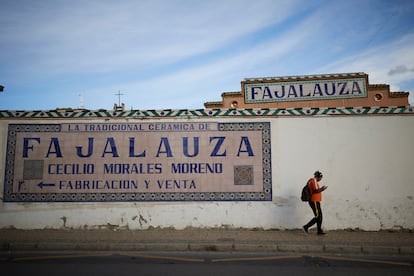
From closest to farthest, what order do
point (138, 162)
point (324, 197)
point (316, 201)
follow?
1. point (316, 201)
2. point (324, 197)
3. point (138, 162)

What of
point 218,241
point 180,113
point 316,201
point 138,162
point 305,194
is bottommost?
point 218,241

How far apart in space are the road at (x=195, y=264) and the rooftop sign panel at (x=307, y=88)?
1085 centimetres

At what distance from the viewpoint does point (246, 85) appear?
18.5m

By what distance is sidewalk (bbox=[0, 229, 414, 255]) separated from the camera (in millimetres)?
7824

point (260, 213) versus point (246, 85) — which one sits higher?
point (246, 85)

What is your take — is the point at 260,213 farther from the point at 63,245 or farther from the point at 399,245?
the point at 63,245

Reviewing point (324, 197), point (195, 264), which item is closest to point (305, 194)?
point (324, 197)

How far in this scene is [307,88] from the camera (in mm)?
17094

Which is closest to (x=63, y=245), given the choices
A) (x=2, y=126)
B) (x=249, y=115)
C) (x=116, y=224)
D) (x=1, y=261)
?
(x=1, y=261)

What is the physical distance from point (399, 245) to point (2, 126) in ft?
35.7

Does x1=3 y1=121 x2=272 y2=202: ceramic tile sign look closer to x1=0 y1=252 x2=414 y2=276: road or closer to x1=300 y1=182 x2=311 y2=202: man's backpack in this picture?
x1=300 y1=182 x2=311 y2=202: man's backpack

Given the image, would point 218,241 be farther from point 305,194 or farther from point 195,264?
point 305,194

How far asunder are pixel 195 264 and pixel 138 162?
454cm

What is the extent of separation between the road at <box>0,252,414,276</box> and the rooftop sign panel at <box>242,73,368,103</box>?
10846 millimetres
